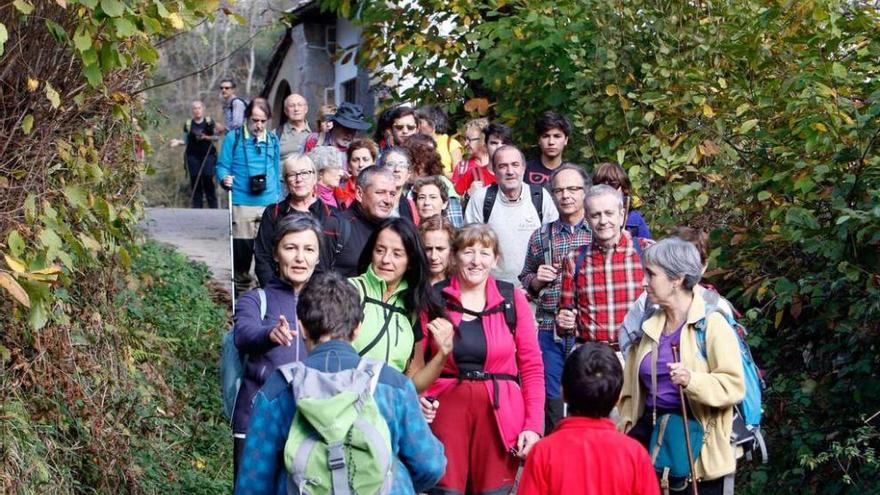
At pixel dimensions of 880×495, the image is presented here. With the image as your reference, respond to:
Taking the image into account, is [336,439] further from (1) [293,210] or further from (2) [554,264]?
(2) [554,264]

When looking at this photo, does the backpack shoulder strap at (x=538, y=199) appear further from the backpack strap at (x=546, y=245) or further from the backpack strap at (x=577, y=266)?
the backpack strap at (x=577, y=266)

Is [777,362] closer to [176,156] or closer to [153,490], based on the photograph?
[153,490]

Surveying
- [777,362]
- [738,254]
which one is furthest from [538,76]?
[777,362]

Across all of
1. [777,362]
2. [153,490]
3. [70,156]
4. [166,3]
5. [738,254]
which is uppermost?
[166,3]

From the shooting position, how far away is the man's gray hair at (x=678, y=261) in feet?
17.2

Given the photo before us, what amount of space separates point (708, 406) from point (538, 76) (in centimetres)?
651

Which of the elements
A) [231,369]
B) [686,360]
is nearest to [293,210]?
[231,369]

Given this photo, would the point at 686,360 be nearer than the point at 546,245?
Yes

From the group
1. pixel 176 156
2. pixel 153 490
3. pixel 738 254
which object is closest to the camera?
pixel 153 490

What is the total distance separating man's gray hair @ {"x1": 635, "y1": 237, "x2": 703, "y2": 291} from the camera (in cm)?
525

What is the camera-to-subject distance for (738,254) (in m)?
8.16

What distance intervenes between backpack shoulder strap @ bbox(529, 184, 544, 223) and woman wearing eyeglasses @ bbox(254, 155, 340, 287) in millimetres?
1695

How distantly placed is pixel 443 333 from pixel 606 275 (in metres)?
→ 1.53

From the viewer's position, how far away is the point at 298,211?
7512 millimetres
